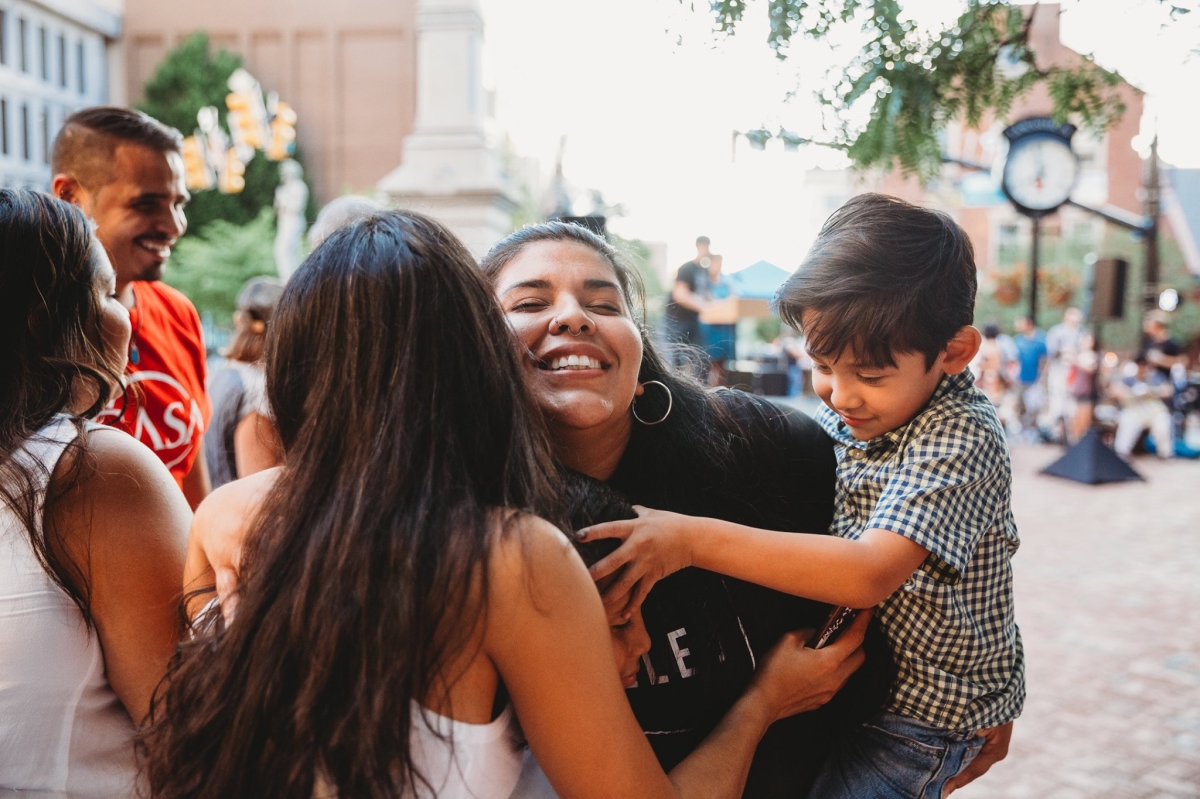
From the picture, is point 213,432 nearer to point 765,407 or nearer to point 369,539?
point 765,407

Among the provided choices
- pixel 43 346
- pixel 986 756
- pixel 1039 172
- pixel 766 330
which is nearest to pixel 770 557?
pixel 986 756

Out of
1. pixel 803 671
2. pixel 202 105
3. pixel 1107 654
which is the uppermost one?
pixel 202 105

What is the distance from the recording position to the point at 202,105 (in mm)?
28734

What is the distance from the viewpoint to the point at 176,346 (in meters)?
3.05

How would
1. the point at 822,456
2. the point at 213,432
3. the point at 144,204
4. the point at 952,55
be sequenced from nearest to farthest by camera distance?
1. the point at 822,456
2. the point at 952,55
3. the point at 144,204
4. the point at 213,432

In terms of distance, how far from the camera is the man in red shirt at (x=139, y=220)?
2818 mm

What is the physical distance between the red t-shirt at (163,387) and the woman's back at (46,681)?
49.2 inches

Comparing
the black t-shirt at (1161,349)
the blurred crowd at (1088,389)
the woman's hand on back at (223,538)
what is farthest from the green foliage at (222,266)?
the woman's hand on back at (223,538)

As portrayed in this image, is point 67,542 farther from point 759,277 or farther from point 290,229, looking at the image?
point 290,229

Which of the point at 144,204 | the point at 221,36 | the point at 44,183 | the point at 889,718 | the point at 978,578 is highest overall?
the point at 221,36

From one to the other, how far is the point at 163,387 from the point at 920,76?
2.43 meters

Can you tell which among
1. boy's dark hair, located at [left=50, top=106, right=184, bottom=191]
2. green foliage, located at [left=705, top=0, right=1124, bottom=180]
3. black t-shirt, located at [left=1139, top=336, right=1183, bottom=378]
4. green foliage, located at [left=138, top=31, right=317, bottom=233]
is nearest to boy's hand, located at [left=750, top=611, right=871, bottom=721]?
green foliage, located at [left=705, top=0, right=1124, bottom=180]

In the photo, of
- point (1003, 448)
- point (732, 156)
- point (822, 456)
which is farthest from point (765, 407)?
point (732, 156)

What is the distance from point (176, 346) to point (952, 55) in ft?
8.37
